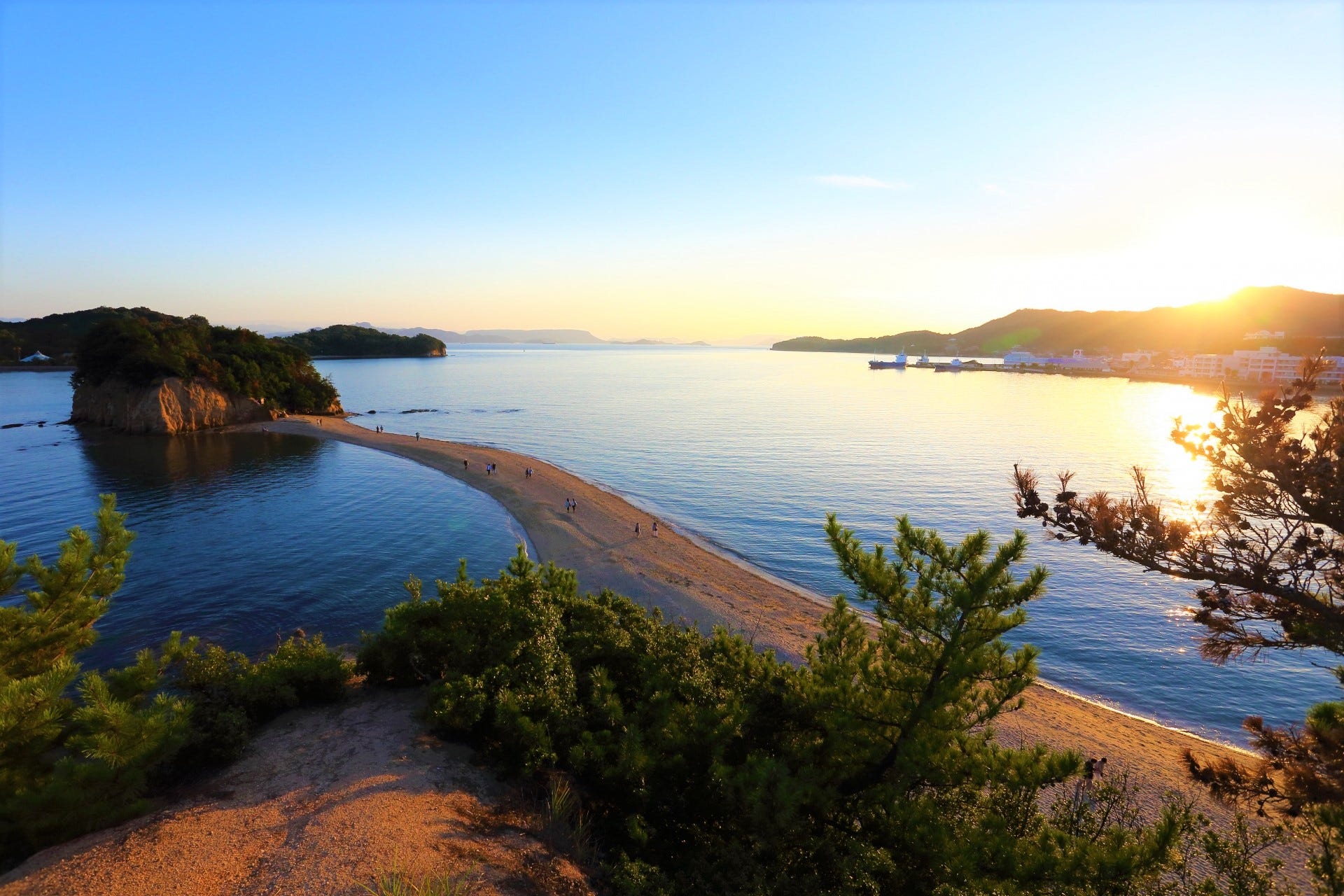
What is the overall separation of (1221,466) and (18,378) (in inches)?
7842

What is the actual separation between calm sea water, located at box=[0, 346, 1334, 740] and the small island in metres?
5.16

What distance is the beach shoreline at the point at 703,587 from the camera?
2005 cm

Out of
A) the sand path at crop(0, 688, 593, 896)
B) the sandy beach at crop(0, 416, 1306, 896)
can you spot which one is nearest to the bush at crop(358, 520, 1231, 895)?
the sand path at crop(0, 688, 593, 896)

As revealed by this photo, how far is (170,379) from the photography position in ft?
233

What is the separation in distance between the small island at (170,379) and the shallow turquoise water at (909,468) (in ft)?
48.6

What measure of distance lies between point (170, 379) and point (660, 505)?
2510 inches

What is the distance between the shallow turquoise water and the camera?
25.8 meters

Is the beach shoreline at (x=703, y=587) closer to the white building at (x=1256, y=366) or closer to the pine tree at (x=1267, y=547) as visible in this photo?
the pine tree at (x=1267, y=547)

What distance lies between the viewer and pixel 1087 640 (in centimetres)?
2806

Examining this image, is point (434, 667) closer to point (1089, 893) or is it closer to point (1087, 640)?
point (1089, 893)

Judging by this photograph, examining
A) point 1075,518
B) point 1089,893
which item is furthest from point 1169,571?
point 1089,893

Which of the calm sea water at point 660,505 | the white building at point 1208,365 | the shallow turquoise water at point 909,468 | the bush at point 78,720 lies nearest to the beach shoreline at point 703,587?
the calm sea water at point 660,505

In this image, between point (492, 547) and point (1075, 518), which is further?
point (492, 547)

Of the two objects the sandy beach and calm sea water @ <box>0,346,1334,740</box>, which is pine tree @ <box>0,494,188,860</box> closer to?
the sandy beach
